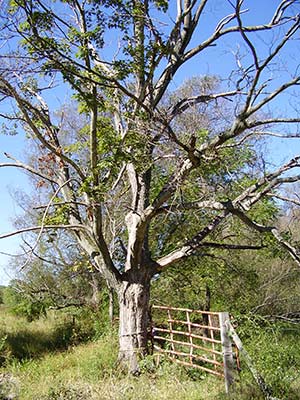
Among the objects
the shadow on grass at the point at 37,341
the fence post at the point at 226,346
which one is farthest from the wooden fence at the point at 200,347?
the shadow on grass at the point at 37,341

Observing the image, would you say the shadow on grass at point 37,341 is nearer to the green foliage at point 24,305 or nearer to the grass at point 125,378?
the grass at point 125,378

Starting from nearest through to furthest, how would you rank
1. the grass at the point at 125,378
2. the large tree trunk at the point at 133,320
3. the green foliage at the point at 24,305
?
the grass at the point at 125,378 → the large tree trunk at the point at 133,320 → the green foliage at the point at 24,305

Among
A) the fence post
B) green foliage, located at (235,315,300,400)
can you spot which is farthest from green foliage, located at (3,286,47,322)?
the fence post

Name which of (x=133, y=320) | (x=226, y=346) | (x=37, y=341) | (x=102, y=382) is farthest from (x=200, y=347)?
(x=37, y=341)

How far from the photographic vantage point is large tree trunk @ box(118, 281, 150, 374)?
738 centimetres

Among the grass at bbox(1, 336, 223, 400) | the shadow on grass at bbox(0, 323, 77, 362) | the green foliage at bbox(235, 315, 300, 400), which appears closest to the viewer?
the green foliage at bbox(235, 315, 300, 400)

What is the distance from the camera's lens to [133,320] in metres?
7.47

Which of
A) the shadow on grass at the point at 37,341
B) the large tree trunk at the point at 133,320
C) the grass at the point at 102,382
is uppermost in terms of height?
the large tree trunk at the point at 133,320

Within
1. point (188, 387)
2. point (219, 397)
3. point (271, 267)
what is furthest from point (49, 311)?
point (219, 397)

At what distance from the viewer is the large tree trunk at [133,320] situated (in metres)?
7.38

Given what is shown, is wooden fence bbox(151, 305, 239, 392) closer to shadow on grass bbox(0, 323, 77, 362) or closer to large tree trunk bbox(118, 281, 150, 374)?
large tree trunk bbox(118, 281, 150, 374)

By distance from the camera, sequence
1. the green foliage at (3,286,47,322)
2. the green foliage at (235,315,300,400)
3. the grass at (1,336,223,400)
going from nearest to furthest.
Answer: the green foliage at (235,315,300,400) → the grass at (1,336,223,400) → the green foliage at (3,286,47,322)

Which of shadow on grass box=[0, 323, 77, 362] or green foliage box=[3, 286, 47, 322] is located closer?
shadow on grass box=[0, 323, 77, 362]

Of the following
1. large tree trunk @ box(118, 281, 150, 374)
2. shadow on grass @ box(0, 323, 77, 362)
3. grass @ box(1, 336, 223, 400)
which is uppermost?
large tree trunk @ box(118, 281, 150, 374)
